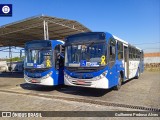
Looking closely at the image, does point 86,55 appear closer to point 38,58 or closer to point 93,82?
point 93,82

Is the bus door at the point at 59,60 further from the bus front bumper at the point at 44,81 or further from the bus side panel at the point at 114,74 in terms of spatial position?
the bus side panel at the point at 114,74

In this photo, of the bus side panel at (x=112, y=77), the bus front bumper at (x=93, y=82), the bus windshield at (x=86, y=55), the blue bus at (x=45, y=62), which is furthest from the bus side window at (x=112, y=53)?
the blue bus at (x=45, y=62)

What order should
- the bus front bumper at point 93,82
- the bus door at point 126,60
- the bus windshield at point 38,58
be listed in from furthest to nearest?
the bus door at point 126,60, the bus windshield at point 38,58, the bus front bumper at point 93,82

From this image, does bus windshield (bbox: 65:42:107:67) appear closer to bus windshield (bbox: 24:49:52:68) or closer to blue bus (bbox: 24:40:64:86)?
blue bus (bbox: 24:40:64:86)

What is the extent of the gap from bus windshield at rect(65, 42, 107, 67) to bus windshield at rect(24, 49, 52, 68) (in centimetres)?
143

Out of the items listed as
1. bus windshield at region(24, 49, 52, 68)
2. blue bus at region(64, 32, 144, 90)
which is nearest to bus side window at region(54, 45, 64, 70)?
bus windshield at region(24, 49, 52, 68)

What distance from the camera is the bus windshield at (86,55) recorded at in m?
9.45

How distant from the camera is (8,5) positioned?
15.7 metres

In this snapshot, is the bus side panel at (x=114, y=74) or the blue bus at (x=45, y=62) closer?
the bus side panel at (x=114, y=74)

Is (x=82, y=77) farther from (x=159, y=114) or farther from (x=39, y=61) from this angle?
(x=159, y=114)

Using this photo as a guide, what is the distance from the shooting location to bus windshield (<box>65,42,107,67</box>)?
9453 mm

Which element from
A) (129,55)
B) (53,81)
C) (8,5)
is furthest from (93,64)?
(8,5)

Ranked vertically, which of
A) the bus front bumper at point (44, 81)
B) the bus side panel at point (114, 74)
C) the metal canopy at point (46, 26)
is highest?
the metal canopy at point (46, 26)

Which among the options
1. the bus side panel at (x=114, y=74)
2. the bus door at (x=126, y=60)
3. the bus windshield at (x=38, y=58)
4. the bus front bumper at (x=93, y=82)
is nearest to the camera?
the bus front bumper at (x=93, y=82)
